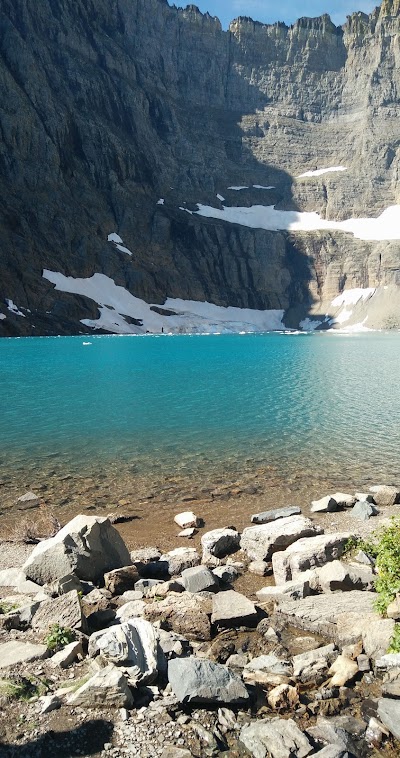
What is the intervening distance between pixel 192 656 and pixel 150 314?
467 feet

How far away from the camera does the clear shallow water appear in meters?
19.2

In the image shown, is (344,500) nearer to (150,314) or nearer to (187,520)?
(187,520)

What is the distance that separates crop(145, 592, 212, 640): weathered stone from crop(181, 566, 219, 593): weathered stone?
75cm

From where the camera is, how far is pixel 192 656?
6934 mm

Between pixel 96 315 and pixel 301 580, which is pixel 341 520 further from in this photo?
pixel 96 315

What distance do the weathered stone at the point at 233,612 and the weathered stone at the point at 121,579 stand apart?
6.22 feet

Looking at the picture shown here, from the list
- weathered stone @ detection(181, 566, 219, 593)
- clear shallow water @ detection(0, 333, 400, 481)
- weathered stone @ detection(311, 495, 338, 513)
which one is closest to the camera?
weathered stone @ detection(181, 566, 219, 593)

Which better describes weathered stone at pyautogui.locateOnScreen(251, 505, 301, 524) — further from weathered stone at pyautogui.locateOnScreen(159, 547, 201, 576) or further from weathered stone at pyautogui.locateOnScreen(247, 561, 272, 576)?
weathered stone at pyautogui.locateOnScreen(247, 561, 272, 576)

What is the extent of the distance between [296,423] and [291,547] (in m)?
15.2

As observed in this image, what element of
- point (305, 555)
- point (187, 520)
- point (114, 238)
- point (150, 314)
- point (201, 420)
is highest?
point (114, 238)

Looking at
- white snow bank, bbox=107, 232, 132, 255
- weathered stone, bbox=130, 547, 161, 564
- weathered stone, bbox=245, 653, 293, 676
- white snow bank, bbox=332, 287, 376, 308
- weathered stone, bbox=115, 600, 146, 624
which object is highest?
white snow bank, bbox=107, 232, 132, 255

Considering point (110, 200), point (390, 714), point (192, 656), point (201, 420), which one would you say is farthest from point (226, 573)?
point (110, 200)

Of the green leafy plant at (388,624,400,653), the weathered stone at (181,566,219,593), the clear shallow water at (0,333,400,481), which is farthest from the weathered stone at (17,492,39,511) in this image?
the green leafy plant at (388,624,400,653)

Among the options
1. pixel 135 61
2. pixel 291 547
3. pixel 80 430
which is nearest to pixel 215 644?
pixel 291 547
